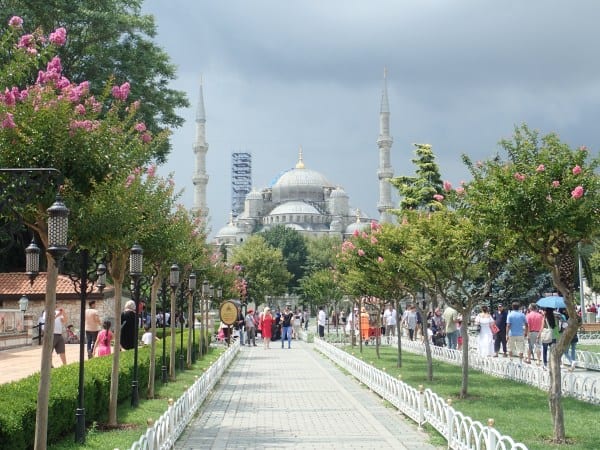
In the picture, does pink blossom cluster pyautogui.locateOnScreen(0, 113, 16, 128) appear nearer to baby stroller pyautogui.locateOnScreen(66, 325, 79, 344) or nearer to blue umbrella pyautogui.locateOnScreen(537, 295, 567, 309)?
blue umbrella pyautogui.locateOnScreen(537, 295, 567, 309)

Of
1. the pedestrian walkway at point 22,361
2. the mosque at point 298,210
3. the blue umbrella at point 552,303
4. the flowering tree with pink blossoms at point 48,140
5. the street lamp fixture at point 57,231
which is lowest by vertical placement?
the pedestrian walkway at point 22,361

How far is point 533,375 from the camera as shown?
14.4 metres

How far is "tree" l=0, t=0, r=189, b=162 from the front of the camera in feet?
81.1

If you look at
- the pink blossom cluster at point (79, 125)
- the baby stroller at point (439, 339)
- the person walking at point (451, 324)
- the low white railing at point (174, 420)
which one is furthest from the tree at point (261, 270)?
the pink blossom cluster at point (79, 125)

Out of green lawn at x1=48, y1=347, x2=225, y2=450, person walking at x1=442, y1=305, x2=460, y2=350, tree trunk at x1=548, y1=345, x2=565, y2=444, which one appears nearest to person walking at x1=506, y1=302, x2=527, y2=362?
person walking at x1=442, y1=305, x2=460, y2=350

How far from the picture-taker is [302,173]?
115625mm

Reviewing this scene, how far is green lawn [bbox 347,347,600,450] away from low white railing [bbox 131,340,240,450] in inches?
151

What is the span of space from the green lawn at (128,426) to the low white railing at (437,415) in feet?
11.3

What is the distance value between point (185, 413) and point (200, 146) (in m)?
74.8

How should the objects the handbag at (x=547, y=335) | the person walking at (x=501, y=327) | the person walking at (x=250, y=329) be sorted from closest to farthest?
1. the handbag at (x=547, y=335)
2. the person walking at (x=501, y=327)
3. the person walking at (x=250, y=329)

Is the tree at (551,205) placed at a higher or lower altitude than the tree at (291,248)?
lower

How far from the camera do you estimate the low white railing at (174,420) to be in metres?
7.03

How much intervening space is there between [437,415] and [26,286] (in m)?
21.9

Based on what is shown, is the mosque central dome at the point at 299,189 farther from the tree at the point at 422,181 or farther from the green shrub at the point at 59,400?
the green shrub at the point at 59,400
